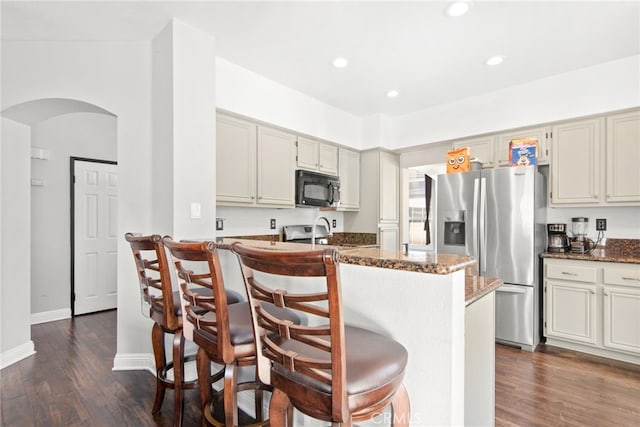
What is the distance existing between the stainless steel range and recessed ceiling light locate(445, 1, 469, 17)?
256 centimetres

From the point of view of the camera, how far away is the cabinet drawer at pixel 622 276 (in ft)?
8.66

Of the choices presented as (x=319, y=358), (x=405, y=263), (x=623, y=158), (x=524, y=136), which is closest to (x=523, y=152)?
(x=524, y=136)

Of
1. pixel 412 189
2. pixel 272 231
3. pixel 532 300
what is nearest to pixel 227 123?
pixel 272 231

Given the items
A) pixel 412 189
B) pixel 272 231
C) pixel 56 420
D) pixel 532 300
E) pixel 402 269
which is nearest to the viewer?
pixel 402 269

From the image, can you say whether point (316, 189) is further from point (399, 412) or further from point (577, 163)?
point (399, 412)

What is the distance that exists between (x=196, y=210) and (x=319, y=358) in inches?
73.0

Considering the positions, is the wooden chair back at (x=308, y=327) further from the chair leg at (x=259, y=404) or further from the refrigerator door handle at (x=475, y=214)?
the refrigerator door handle at (x=475, y=214)

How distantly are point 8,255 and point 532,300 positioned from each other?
4.70 m

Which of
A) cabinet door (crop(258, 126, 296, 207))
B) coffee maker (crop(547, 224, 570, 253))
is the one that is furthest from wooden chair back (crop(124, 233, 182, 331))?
coffee maker (crop(547, 224, 570, 253))

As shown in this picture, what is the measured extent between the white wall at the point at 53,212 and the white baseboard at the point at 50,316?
0.01 m

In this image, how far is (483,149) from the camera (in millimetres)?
3740

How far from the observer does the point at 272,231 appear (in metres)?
3.83

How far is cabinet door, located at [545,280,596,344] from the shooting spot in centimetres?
285

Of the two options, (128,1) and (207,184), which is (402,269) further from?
(128,1)
